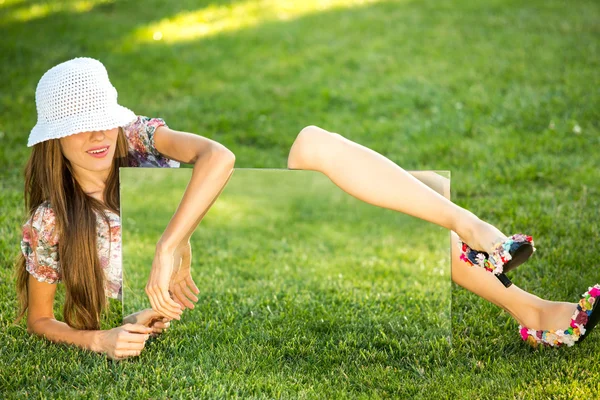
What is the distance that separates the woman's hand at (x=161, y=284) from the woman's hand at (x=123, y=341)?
0.11 m

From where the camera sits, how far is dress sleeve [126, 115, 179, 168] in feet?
9.16

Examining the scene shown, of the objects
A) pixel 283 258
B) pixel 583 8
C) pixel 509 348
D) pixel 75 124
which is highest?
pixel 75 124

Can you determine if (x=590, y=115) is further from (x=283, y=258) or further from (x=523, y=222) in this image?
(x=283, y=258)

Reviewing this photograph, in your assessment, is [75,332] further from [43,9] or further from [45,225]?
[43,9]

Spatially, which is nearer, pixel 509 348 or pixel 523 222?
pixel 509 348

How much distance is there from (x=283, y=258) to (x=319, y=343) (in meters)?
1.13

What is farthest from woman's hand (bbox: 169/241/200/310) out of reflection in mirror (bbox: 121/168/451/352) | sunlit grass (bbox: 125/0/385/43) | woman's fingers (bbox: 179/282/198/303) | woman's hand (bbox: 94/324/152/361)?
sunlit grass (bbox: 125/0/385/43)

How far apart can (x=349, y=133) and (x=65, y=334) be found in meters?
3.80

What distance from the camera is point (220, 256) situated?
3805 millimetres

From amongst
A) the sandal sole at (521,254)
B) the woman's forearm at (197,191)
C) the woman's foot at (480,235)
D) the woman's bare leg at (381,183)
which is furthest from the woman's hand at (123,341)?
the sandal sole at (521,254)

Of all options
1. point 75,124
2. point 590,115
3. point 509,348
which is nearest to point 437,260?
point 509,348

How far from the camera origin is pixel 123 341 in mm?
2527

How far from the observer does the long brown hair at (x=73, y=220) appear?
8.55ft

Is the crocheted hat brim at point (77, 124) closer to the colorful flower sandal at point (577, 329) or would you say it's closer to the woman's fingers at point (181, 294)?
the woman's fingers at point (181, 294)
